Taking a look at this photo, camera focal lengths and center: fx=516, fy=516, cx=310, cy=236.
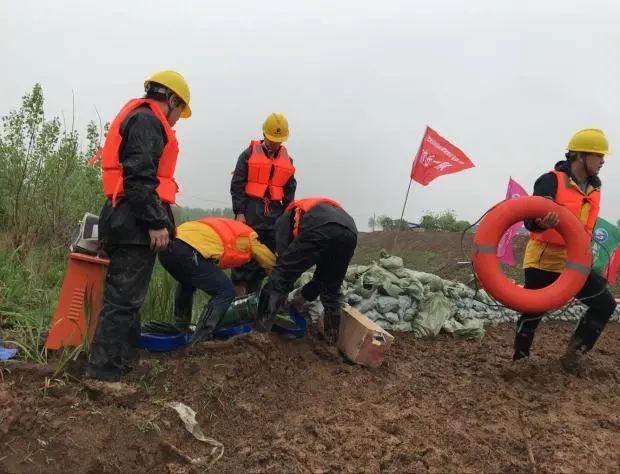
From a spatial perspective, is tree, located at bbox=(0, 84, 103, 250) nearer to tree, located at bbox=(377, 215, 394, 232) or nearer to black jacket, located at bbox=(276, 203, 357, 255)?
black jacket, located at bbox=(276, 203, 357, 255)

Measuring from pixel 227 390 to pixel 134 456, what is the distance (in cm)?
70

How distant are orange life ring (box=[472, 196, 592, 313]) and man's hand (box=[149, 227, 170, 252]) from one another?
6.88 ft

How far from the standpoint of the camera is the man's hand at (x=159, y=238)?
2660mm

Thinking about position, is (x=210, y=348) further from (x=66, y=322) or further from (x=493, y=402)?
(x=493, y=402)

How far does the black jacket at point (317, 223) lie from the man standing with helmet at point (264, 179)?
1003 mm

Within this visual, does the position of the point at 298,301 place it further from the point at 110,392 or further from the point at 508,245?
the point at 508,245

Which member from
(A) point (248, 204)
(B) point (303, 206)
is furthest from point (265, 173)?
(B) point (303, 206)

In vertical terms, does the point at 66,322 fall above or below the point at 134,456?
above

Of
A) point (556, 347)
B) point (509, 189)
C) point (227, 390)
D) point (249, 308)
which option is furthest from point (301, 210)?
point (509, 189)

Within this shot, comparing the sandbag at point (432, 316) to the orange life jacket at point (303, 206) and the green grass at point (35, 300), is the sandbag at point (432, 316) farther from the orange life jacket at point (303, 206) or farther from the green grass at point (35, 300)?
the green grass at point (35, 300)

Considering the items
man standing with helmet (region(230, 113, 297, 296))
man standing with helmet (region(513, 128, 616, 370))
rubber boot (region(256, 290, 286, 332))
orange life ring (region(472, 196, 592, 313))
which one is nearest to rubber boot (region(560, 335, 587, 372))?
man standing with helmet (region(513, 128, 616, 370))

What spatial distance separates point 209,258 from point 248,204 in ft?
4.82

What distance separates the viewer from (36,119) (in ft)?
16.6

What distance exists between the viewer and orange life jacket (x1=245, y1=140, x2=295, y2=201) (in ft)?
15.1
